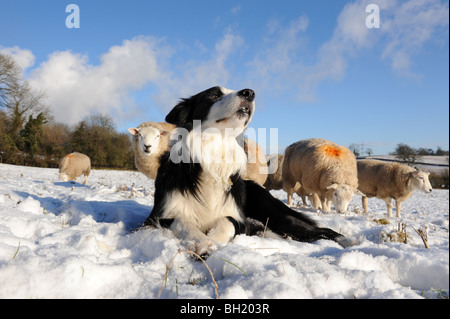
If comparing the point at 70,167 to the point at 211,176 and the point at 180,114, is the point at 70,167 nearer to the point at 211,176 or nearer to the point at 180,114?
the point at 180,114

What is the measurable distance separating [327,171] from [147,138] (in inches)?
231

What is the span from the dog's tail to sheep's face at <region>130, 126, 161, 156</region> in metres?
5.26

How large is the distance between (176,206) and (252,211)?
1.15 metres

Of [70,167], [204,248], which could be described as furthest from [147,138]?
[70,167]

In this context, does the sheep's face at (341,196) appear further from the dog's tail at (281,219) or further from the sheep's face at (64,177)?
the sheep's face at (64,177)

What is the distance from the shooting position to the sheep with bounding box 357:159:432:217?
11.8 m

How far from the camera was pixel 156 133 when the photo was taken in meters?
8.62

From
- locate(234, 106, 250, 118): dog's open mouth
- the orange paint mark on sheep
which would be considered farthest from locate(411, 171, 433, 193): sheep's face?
locate(234, 106, 250, 118): dog's open mouth

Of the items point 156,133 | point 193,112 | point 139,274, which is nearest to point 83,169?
point 156,133

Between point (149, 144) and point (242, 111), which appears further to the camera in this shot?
point (149, 144)

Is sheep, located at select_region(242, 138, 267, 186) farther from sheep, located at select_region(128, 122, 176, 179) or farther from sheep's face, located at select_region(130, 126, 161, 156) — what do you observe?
sheep's face, located at select_region(130, 126, 161, 156)

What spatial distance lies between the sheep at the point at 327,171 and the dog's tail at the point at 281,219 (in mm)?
5306

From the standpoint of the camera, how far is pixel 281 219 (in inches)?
138
